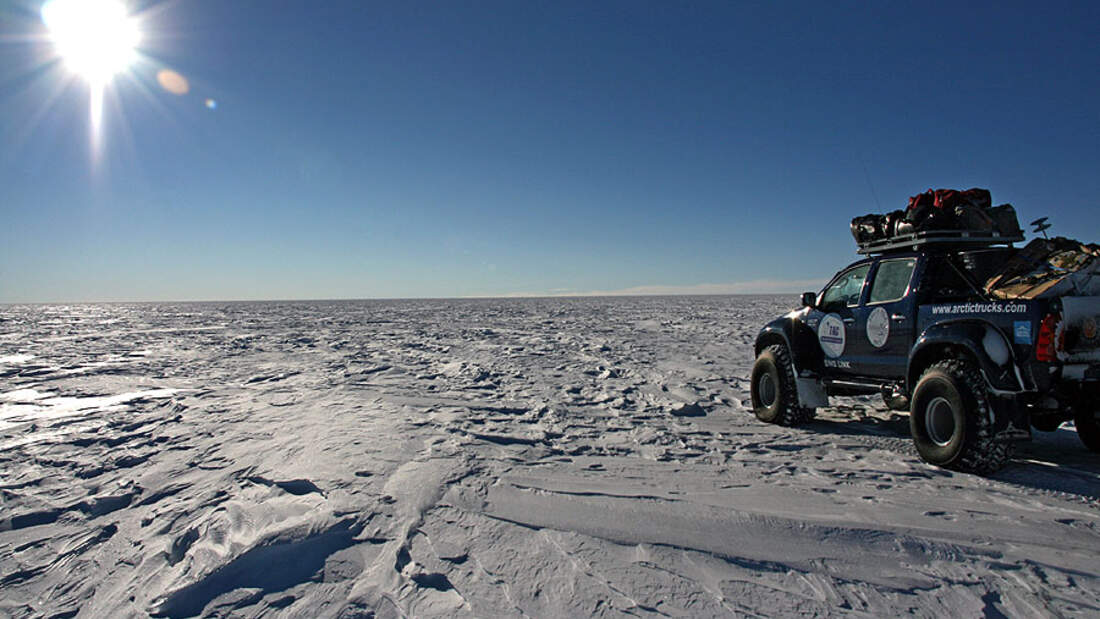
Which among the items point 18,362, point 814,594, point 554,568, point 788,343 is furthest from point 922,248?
point 18,362

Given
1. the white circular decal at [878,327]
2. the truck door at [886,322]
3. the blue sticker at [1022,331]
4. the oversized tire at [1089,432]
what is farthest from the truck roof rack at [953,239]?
the oversized tire at [1089,432]

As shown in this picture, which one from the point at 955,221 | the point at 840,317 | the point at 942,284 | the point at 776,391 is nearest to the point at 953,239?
the point at 955,221

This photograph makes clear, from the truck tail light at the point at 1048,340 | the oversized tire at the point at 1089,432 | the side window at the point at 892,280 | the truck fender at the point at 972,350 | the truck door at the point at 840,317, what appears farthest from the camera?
the truck door at the point at 840,317

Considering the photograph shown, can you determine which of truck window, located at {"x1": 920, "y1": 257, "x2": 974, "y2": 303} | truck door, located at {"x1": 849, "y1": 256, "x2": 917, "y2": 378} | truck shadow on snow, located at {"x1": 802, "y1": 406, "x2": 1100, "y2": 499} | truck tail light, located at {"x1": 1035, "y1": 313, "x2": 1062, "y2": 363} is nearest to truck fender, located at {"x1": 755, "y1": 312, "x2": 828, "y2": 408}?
truck shadow on snow, located at {"x1": 802, "y1": 406, "x2": 1100, "y2": 499}

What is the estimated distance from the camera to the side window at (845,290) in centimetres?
568

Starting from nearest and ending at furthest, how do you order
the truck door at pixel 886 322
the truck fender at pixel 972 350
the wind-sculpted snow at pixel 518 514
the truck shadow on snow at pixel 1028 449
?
the wind-sculpted snow at pixel 518 514 → the truck fender at pixel 972 350 → the truck shadow on snow at pixel 1028 449 → the truck door at pixel 886 322

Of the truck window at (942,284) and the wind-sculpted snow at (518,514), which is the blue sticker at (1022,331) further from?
the wind-sculpted snow at (518,514)

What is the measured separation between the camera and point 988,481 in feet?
13.4

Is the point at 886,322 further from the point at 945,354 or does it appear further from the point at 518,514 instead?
the point at 518,514

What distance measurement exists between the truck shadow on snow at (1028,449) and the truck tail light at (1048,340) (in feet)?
3.20

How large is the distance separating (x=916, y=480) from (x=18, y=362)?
624 inches

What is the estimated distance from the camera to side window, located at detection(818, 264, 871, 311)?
18.7ft

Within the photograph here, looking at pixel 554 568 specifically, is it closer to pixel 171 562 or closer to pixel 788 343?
pixel 171 562

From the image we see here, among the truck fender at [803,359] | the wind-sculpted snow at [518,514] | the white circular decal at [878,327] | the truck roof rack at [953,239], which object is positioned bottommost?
the wind-sculpted snow at [518,514]
